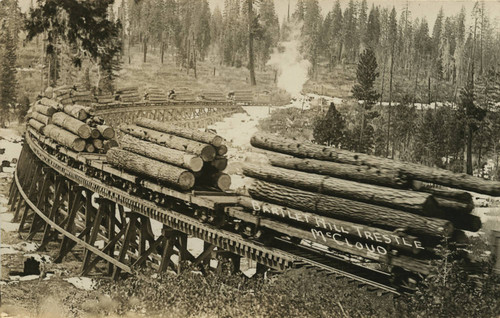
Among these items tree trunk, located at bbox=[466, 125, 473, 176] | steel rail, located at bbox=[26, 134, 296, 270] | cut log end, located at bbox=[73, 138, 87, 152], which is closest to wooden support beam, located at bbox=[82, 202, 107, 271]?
steel rail, located at bbox=[26, 134, 296, 270]

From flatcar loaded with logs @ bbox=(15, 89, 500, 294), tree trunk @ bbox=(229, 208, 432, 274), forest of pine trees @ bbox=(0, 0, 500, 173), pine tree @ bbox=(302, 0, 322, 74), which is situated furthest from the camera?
forest of pine trees @ bbox=(0, 0, 500, 173)

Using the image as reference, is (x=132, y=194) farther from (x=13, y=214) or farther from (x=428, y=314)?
(x=13, y=214)

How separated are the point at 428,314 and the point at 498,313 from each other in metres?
1.22

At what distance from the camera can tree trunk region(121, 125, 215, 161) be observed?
12164 millimetres

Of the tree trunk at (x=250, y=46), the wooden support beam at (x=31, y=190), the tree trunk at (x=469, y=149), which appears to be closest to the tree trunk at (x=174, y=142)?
the wooden support beam at (x=31, y=190)

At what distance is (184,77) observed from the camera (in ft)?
124

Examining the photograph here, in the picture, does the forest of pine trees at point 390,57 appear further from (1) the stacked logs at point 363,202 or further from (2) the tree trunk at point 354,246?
(2) the tree trunk at point 354,246

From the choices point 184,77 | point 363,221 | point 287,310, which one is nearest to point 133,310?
point 287,310

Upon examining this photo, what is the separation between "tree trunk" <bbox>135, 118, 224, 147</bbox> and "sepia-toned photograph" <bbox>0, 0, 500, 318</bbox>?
44mm

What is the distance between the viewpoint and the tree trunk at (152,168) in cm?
1180

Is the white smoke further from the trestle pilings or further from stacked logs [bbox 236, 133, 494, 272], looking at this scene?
stacked logs [bbox 236, 133, 494, 272]

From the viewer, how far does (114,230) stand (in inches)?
586

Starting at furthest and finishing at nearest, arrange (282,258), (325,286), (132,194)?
(132,194), (282,258), (325,286)

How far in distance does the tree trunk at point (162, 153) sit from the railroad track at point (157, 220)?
1.97ft
